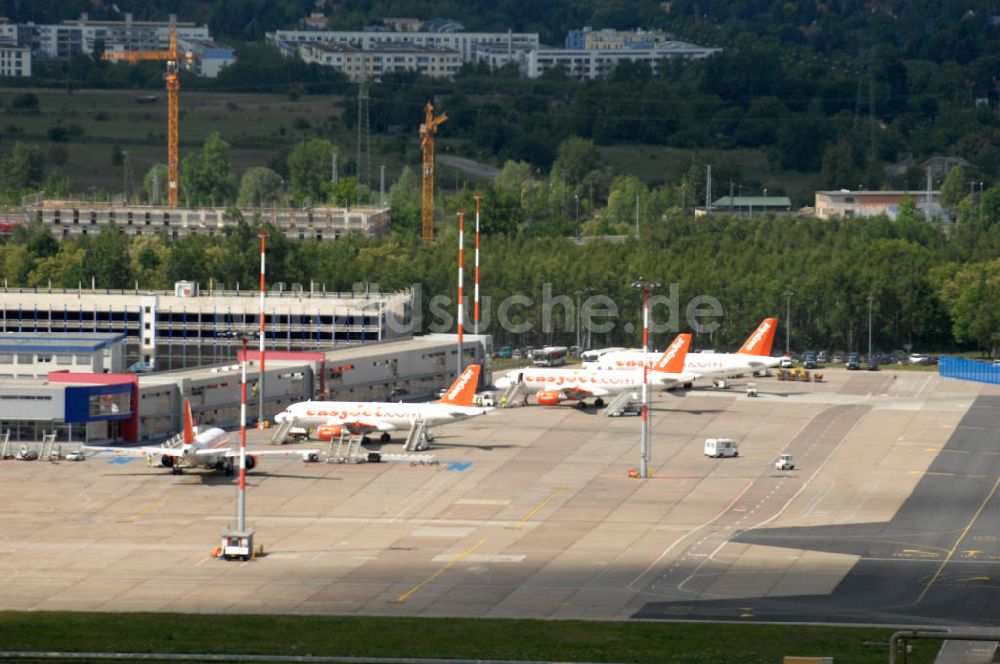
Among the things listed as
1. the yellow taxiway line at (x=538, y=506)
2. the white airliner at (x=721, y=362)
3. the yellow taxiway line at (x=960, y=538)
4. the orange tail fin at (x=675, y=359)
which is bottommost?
the yellow taxiway line at (x=538, y=506)

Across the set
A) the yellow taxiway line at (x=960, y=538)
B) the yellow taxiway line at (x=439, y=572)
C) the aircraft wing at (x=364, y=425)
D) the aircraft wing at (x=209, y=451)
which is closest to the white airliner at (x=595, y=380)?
the aircraft wing at (x=364, y=425)

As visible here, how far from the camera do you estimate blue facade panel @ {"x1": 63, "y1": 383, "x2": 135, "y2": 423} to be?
15688cm

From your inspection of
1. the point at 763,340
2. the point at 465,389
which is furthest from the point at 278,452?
the point at 763,340

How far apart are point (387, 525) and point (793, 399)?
67.8 meters

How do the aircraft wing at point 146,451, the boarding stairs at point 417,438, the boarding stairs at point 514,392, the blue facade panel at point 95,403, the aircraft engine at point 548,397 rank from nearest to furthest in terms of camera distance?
the aircraft wing at point 146,451 < the blue facade panel at point 95,403 < the boarding stairs at point 417,438 < the aircraft engine at point 548,397 < the boarding stairs at point 514,392

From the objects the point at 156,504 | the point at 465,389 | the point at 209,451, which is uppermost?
the point at 465,389

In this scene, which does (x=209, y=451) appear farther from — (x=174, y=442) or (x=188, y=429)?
(x=174, y=442)

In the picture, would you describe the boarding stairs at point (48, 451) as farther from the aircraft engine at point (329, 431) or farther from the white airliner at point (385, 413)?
the aircraft engine at point (329, 431)

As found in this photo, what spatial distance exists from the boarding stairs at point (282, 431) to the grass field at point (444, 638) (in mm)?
56845

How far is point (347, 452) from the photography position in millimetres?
155625

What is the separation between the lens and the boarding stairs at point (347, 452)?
155 metres

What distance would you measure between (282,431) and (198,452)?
1677 cm

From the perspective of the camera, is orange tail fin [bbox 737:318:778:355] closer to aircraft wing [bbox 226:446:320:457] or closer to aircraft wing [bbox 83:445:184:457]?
aircraft wing [bbox 226:446:320:457]

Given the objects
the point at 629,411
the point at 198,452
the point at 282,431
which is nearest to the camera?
the point at 198,452
